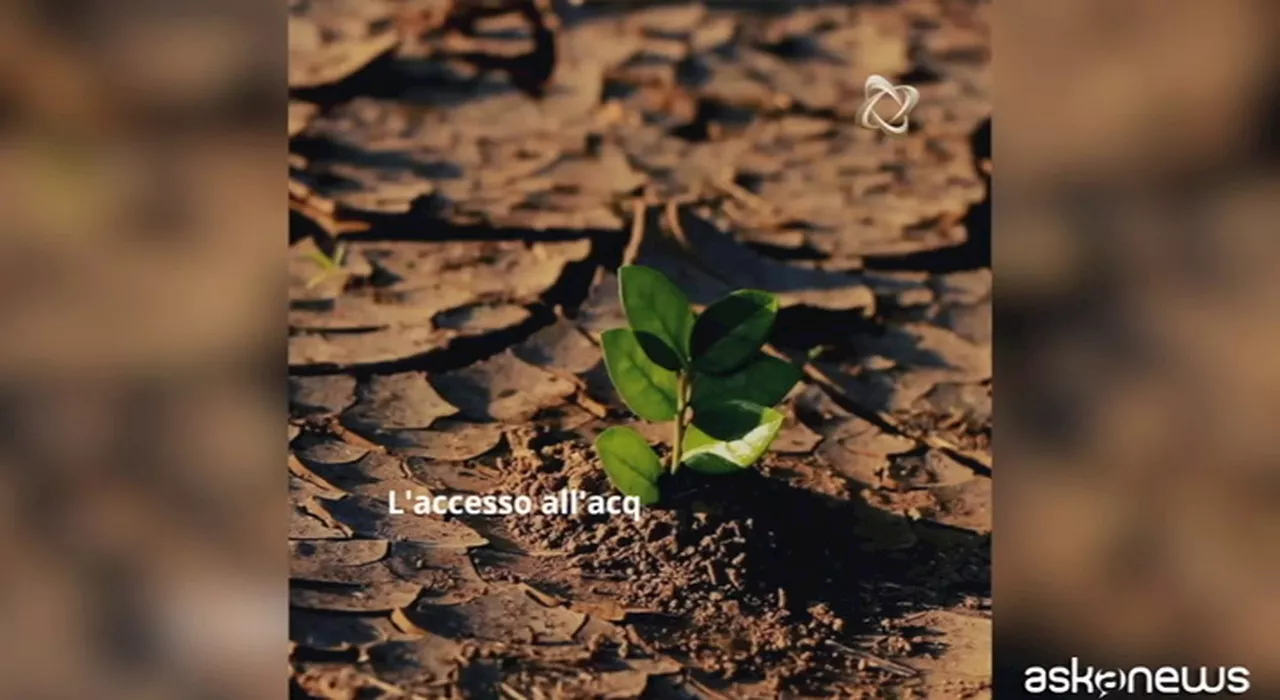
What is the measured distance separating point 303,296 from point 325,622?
271mm

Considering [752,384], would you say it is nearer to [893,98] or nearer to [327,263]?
[893,98]

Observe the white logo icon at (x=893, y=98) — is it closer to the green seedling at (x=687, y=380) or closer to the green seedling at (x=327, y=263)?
the green seedling at (x=687, y=380)

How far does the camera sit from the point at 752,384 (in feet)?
4.50

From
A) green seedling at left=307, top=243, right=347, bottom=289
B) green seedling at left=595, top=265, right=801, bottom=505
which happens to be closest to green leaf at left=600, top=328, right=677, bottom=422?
green seedling at left=595, top=265, right=801, bottom=505

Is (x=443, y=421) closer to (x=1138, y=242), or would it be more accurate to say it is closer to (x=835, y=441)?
(x=835, y=441)

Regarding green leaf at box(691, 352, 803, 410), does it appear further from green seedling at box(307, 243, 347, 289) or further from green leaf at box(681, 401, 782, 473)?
green seedling at box(307, 243, 347, 289)

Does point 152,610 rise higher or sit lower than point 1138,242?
lower

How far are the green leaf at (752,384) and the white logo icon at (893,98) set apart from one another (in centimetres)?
23

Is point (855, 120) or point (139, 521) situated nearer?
point (139, 521)

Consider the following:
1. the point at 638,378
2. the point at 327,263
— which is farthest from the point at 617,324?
the point at 327,263

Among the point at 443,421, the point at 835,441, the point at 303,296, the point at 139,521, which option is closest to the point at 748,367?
the point at 835,441

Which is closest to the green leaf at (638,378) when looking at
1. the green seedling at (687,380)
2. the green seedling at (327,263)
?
the green seedling at (687,380)

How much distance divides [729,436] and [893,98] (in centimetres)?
32

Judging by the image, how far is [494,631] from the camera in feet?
4.37
